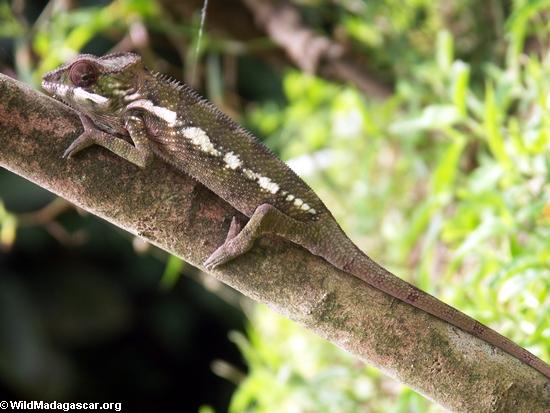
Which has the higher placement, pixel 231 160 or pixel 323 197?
pixel 323 197

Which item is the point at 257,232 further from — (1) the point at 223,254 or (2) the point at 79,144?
(2) the point at 79,144

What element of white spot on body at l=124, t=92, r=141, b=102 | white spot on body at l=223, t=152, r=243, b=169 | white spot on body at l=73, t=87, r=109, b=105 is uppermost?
white spot on body at l=124, t=92, r=141, b=102

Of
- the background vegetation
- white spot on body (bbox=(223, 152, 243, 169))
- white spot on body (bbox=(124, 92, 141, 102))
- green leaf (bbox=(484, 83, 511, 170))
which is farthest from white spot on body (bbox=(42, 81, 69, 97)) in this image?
green leaf (bbox=(484, 83, 511, 170))

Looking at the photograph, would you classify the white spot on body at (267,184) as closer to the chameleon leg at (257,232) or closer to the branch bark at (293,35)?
the chameleon leg at (257,232)

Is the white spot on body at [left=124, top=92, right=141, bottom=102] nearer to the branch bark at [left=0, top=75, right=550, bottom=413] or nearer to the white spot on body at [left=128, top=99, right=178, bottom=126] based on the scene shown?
the white spot on body at [left=128, top=99, right=178, bottom=126]

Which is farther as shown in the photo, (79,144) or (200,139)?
(200,139)

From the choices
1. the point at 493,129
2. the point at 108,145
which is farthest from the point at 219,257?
the point at 493,129

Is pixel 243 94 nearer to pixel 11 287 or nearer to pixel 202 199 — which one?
pixel 11 287

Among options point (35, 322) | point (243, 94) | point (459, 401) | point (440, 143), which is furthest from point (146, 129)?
point (35, 322)
